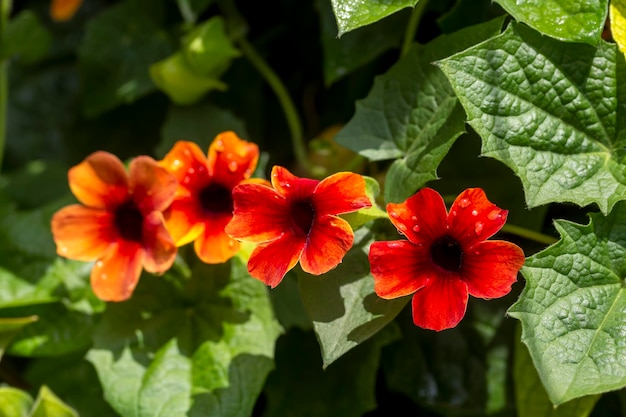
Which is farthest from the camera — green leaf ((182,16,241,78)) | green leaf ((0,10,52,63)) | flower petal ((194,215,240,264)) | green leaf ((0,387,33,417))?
green leaf ((0,10,52,63))

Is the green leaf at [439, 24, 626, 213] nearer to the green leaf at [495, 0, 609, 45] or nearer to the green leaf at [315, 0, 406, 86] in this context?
the green leaf at [495, 0, 609, 45]

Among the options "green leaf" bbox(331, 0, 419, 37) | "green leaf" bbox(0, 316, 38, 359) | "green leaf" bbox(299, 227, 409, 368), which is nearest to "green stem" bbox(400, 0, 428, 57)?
"green leaf" bbox(331, 0, 419, 37)

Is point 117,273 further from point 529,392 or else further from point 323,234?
point 529,392

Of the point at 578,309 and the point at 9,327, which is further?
the point at 9,327

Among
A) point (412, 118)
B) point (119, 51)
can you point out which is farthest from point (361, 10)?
point (119, 51)

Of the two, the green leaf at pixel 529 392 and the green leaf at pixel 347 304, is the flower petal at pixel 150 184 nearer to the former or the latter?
the green leaf at pixel 347 304

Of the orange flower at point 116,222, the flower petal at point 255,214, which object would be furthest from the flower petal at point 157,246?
the flower petal at point 255,214

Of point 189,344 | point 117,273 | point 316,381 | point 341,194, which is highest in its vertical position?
point 341,194
